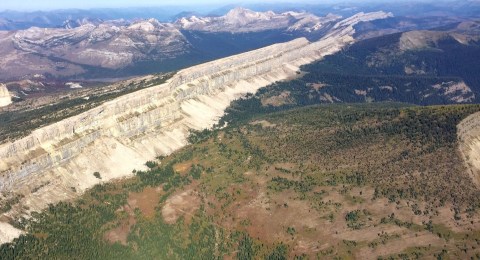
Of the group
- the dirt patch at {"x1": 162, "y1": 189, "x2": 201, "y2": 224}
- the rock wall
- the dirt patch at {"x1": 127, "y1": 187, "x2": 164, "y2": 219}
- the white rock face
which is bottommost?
the dirt patch at {"x1": 127, "y1": 187, "x2": 164, "y2": 219}

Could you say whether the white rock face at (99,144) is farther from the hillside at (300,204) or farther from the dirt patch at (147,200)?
the dirt patch at (147,200)

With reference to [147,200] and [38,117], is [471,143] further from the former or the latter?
[38,117]

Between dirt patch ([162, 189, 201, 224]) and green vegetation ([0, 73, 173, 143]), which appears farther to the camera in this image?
green vegetation ([0, 73, 173, 143])

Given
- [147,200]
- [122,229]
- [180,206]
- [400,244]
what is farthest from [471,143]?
[122,229]

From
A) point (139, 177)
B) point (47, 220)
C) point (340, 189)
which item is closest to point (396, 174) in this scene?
point (340, 189)

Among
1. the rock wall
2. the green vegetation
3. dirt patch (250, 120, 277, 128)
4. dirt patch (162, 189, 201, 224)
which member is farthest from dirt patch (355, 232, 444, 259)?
the green vegetation

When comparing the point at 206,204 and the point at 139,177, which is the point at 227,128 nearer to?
the point at 139,177

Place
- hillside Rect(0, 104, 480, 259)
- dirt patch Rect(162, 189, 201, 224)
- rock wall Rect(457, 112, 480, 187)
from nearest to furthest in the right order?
hillside Rect(0, 104, 480, 259) → rock wall Rect(457, 112, 480, 187) → dirt patch Rect(162, 189, 201, 224)

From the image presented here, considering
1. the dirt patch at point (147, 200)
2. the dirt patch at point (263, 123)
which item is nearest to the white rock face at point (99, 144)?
the dirt patch at point (147, 200)

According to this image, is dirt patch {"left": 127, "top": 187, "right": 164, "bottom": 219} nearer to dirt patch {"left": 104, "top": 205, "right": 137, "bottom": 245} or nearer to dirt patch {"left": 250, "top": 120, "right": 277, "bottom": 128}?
dirt patch {"left": 104, "top": 205, "right": 137, "bottom": 245}
